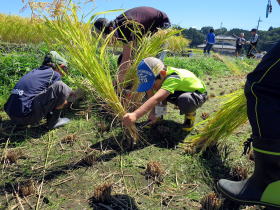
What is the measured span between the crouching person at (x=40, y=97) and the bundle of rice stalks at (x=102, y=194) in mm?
1252

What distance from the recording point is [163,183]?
175 centimetres

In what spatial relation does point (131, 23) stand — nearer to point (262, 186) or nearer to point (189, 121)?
point (189, 121)

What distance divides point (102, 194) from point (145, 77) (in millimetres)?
1041

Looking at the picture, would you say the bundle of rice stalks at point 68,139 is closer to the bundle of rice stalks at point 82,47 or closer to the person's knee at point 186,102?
the bundle of rice stalks at point 82,47

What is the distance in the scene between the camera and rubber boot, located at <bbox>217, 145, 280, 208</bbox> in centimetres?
131

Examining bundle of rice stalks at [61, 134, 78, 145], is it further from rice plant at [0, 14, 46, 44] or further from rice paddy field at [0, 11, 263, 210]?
rice plant at [0, 14, 46, 44]

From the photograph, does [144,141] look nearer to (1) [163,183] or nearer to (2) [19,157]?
(1) [163,183]

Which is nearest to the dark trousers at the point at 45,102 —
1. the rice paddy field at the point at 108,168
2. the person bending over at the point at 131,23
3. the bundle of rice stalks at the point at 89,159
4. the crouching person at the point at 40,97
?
the crouching person at the point at 40,97

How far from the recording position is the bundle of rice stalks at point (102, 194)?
152cm

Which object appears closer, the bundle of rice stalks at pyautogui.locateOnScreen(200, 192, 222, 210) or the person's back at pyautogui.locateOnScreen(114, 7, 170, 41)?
the bundle of rice stalks at pyautogui.locateOnScreen(200, 192, 222, 210)

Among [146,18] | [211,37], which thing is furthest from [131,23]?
[211,37]

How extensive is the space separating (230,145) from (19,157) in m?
1.84

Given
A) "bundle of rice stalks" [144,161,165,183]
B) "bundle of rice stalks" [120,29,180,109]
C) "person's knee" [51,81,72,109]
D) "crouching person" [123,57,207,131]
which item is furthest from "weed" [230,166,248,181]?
"person's knee" [51,81,72,109]

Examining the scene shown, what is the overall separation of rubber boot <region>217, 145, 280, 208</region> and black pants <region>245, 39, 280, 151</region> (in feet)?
0.35
